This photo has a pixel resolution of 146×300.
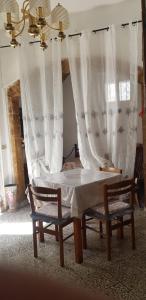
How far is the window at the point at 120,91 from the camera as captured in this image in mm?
4160

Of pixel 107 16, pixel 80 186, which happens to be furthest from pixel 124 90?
pixel 80 186

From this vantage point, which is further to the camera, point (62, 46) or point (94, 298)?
point (62, 46)

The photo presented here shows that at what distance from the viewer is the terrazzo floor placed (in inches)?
98.7

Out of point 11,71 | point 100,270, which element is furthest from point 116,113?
point 100,270

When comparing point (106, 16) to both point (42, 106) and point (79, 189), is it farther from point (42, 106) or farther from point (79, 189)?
point (79, 189)

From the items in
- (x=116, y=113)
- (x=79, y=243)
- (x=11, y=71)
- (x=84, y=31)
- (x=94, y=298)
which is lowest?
(x=79, y=243)

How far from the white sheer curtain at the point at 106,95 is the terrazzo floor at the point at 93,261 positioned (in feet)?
3.49

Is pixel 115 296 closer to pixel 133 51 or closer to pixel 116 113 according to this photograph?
pixel 116 113

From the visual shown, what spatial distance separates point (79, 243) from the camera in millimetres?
2943

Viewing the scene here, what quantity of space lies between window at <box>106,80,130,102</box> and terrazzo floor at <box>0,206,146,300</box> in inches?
65.7

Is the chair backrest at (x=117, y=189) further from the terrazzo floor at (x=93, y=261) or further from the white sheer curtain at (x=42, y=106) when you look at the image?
the white sheer curtain at (x=42, y=106)

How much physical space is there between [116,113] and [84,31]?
1.24 m

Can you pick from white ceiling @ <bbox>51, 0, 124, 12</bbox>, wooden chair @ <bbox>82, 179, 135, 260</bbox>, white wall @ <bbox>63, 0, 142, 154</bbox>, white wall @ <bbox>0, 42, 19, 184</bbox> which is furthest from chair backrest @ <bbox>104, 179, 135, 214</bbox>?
white ceiling @ <bbox>51, 0, 124, 12</bbox>

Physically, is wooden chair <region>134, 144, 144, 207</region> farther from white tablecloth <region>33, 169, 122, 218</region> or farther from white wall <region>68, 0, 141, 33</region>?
white wall <region>68, 0, 141, 33</region>
